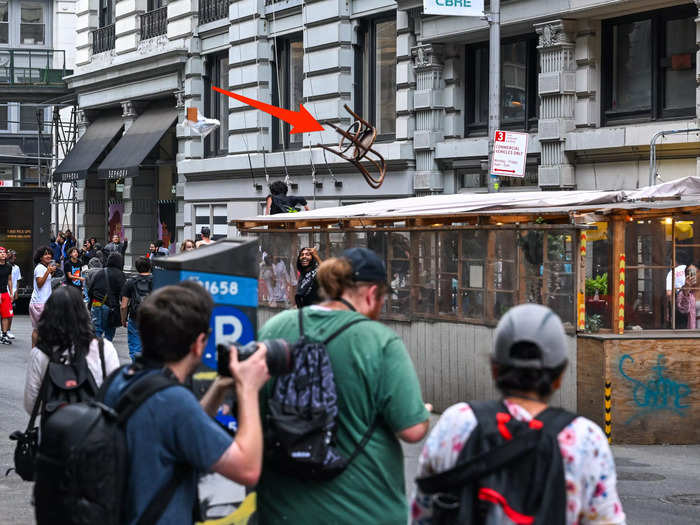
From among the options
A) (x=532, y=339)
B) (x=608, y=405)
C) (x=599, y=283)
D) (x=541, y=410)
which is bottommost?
(x=608, y=405)

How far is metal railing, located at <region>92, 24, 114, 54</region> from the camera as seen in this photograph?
36531 millimetres

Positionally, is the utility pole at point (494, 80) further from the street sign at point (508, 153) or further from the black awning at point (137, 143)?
the black awning at point (137, 143)

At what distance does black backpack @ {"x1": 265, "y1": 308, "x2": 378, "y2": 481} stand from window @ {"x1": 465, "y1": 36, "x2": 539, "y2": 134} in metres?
17.7

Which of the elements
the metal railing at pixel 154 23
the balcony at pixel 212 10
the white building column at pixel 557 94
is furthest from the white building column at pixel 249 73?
the white building column at pixel 557 94

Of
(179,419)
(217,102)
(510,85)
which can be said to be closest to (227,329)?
(179,419)

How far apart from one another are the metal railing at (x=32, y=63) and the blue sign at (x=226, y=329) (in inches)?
1577

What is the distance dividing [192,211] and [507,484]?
28.8 meters

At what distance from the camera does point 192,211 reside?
31750mm

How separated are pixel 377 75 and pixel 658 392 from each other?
14192 millimetres

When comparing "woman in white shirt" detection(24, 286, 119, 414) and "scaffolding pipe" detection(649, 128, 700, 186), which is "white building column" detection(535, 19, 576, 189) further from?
"woman in white shirt" detection(24, 286, 119, 414)

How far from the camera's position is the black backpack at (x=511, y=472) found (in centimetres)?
333

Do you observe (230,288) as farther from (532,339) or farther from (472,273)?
(472,273)

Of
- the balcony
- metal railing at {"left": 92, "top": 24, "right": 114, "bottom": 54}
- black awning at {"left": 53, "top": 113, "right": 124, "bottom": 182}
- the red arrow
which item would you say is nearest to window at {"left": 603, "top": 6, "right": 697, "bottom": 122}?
the red arrow

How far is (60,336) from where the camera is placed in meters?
6.61
